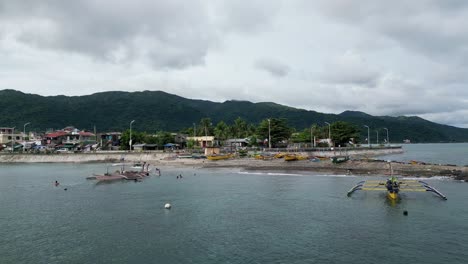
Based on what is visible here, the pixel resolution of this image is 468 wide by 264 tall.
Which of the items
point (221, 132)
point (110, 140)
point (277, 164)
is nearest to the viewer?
point (277, 164)

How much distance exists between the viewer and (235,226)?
32.0 meters

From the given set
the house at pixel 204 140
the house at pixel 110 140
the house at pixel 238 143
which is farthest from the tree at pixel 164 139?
the house at pixel 238 143

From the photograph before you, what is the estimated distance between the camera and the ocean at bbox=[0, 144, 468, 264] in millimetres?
24844

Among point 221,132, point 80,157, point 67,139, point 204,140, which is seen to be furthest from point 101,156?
point 221,132

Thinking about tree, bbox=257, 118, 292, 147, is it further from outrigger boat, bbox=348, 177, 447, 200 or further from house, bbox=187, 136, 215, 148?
outrigger boat, bbox=348, 177, 447, 200

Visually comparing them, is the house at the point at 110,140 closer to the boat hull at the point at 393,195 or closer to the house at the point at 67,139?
the house at the point at 67,139

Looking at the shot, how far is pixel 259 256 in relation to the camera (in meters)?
24.5

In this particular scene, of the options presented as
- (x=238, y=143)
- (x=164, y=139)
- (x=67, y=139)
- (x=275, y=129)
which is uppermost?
(x=275, y=129)

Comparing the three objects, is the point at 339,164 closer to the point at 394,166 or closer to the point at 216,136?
the point at 394,166

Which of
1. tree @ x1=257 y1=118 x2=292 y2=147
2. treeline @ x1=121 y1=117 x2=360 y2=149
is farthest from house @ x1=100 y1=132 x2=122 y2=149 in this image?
tree @ x1=257 y1=118 x2=292 y2=147

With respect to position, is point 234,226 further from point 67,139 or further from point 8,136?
point 8,136

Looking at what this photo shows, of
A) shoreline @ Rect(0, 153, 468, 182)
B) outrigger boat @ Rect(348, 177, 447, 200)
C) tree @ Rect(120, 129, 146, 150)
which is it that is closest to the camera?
outrigger boat @ Rect(348, 177, 447, 200)

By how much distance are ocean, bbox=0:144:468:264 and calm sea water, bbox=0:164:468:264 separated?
0.08 m

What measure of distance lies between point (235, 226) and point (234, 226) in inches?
3.8
